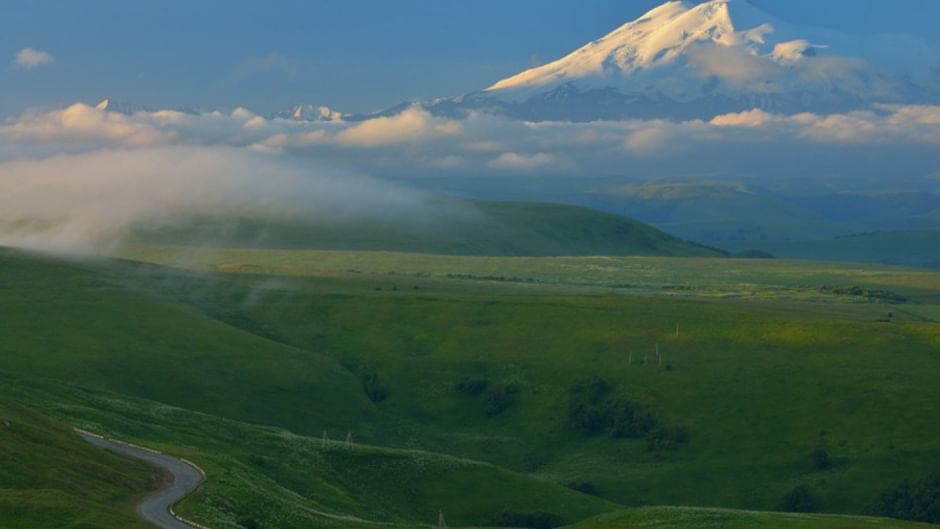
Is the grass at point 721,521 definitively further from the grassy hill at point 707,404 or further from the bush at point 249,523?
the grassy hill at point 707,404

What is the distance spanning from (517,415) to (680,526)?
8692 cm

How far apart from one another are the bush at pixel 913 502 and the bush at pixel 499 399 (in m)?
52.2

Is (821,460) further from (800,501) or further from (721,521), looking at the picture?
(721,521)

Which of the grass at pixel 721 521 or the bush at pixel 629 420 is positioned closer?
the grass at pixel 721 521

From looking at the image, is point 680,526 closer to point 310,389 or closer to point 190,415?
point 190,415

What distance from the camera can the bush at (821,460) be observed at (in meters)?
149

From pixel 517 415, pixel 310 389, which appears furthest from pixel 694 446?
pixel 310 389

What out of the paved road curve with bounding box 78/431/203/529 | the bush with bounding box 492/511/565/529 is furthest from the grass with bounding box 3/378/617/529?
the paved road curve with bounding box 78/431/203/529

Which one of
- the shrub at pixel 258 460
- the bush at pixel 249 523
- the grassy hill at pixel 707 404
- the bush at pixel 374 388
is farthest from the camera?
the bush at pixel 374 388

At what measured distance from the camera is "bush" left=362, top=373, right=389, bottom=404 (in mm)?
182250

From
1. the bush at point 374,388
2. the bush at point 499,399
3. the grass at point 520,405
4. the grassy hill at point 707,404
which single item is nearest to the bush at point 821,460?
the grass at point 520,405

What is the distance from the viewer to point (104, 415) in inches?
4547

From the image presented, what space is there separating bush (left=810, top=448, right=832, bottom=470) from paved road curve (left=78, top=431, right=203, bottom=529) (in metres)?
74.8

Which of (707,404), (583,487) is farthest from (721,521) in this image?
(707,404)
